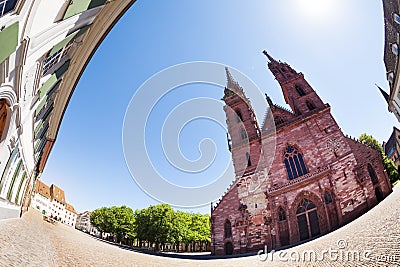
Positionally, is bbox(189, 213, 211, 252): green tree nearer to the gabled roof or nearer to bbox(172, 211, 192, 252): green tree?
bbox(172, 211, 192, 252): green tree

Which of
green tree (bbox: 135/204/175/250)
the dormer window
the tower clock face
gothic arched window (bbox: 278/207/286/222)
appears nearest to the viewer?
the dormer window

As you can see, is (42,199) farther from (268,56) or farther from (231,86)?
(268,56)

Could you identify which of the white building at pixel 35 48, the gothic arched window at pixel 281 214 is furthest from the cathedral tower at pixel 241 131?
the white building at pixel 35 48

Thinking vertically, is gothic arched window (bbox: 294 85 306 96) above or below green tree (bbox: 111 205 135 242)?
above

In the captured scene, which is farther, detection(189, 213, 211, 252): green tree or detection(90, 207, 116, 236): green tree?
detection(90, 207, 116, 236): green tree

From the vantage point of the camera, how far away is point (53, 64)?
9.05 meters

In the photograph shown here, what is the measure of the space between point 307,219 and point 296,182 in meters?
3.28

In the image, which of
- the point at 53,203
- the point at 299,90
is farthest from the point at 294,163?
the point at 53,203

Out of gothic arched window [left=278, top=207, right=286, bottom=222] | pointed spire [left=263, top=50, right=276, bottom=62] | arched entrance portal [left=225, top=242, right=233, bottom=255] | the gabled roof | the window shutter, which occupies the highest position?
pointed spire [left=263, top=50, right=276, bottom=62]

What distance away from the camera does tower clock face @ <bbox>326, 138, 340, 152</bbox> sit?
18969 millimetres

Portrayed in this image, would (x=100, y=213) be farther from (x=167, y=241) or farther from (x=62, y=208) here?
(x=62, y=208)

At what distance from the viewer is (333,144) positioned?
1923cm

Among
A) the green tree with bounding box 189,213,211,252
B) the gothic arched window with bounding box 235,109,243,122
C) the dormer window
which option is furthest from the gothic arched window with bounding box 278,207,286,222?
the green tree with bounding box 189,213,211,252

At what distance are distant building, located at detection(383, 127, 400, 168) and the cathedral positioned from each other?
1705 centimetres
